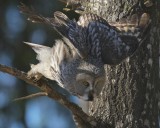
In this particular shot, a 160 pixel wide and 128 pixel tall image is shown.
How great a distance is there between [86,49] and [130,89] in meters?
0.53

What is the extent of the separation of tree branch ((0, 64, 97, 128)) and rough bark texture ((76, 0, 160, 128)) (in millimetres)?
157

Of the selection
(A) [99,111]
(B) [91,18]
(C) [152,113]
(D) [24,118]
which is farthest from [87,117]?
(D) [24,118]

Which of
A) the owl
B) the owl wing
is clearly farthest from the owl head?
the owl wing

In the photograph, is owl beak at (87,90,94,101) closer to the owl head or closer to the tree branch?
the owl head

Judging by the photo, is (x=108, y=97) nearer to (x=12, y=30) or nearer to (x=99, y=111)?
(x=99, y=111)

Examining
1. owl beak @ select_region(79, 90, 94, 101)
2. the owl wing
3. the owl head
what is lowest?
owl beak @ select_region(79, 90, 94, 101)

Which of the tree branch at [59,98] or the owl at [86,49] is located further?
the owl at [86,49]

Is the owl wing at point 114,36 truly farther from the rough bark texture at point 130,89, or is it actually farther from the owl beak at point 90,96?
the owl beak at point 90,96

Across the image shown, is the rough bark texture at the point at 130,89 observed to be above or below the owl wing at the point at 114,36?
below

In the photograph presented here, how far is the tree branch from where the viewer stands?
14.2 ft

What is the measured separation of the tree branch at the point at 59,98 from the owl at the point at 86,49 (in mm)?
271

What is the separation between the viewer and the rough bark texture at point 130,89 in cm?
461

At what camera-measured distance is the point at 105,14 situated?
496cm

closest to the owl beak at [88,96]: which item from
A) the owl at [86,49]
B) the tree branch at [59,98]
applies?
the owl at [86,49]
